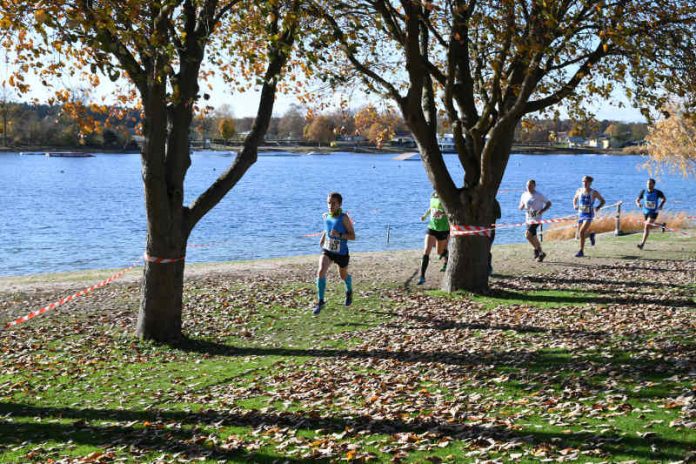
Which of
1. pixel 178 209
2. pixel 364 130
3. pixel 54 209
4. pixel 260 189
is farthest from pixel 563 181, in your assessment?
pixel 178 209

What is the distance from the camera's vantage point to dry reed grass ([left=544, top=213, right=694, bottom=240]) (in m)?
30.1

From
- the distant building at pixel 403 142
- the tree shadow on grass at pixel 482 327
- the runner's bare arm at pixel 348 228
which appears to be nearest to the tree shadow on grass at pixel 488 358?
the tree shadow on grass at pixel 482 327

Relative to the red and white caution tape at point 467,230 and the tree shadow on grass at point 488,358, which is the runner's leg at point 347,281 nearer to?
the tree shadow on grass at point 488,358

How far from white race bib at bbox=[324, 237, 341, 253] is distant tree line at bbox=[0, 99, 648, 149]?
309cm

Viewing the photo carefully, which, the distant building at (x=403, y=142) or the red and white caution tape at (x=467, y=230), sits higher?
the distant building at (x=403, y=142)

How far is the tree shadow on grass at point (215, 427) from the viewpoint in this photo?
20.9 feet

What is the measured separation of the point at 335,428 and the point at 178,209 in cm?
550

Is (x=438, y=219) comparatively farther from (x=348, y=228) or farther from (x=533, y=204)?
(x=348, y=228)

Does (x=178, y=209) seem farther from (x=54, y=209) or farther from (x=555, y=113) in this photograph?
(x=54, y=209)

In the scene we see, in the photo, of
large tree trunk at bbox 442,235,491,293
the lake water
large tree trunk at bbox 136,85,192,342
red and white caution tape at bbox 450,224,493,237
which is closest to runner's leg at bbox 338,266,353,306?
large tree trunk at bbox 442,235,491,293

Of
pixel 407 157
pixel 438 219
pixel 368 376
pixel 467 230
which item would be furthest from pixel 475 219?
pixel 407 157

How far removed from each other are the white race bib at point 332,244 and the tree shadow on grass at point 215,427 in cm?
514

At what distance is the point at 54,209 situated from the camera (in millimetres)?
50469

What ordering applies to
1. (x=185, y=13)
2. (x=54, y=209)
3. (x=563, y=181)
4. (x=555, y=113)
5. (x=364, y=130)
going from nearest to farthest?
(x=185, y=13)
(x=555, y=113)
(x=364, y=130)
(x=54, y=209)
(x=563, y=181)
